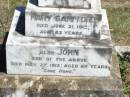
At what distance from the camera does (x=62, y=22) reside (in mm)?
4625

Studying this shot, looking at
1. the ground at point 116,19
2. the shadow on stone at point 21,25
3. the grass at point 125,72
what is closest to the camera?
the shadow on stone at point 21,25

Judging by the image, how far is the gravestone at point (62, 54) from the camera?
4555mm

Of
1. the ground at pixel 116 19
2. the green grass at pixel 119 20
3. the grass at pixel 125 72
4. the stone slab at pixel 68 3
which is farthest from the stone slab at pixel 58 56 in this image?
the green grass at pixel 119 20

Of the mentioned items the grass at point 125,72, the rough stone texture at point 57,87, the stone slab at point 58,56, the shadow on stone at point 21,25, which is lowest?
the grass at point 125,72

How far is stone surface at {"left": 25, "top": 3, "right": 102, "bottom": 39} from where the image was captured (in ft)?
15.0

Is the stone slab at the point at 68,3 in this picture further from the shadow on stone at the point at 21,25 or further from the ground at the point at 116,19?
the ground at the point at 116,19

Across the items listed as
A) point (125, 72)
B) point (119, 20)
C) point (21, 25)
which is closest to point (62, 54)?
point (21, 25)

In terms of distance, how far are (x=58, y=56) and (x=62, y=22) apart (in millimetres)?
404

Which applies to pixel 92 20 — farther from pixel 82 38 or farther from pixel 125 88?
pixel 125 88

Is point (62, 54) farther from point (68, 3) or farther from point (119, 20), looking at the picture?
point (119, 20)

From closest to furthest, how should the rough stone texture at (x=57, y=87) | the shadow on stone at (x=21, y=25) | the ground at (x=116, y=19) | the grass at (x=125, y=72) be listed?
the rough stone texture at (x=57, y=87) < the shadow on stone at (x=21, y=25) < the grass at (x=125, y=72) < the ground at (x=116, y=19)

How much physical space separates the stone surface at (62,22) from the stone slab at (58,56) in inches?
3.0

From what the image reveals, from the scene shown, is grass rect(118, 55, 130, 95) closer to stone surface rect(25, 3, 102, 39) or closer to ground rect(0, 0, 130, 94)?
ground rect(0, 0, 130, 94)

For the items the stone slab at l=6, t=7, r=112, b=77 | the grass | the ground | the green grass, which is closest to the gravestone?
the stone slab at l=6, t=7, r=112, b=77
